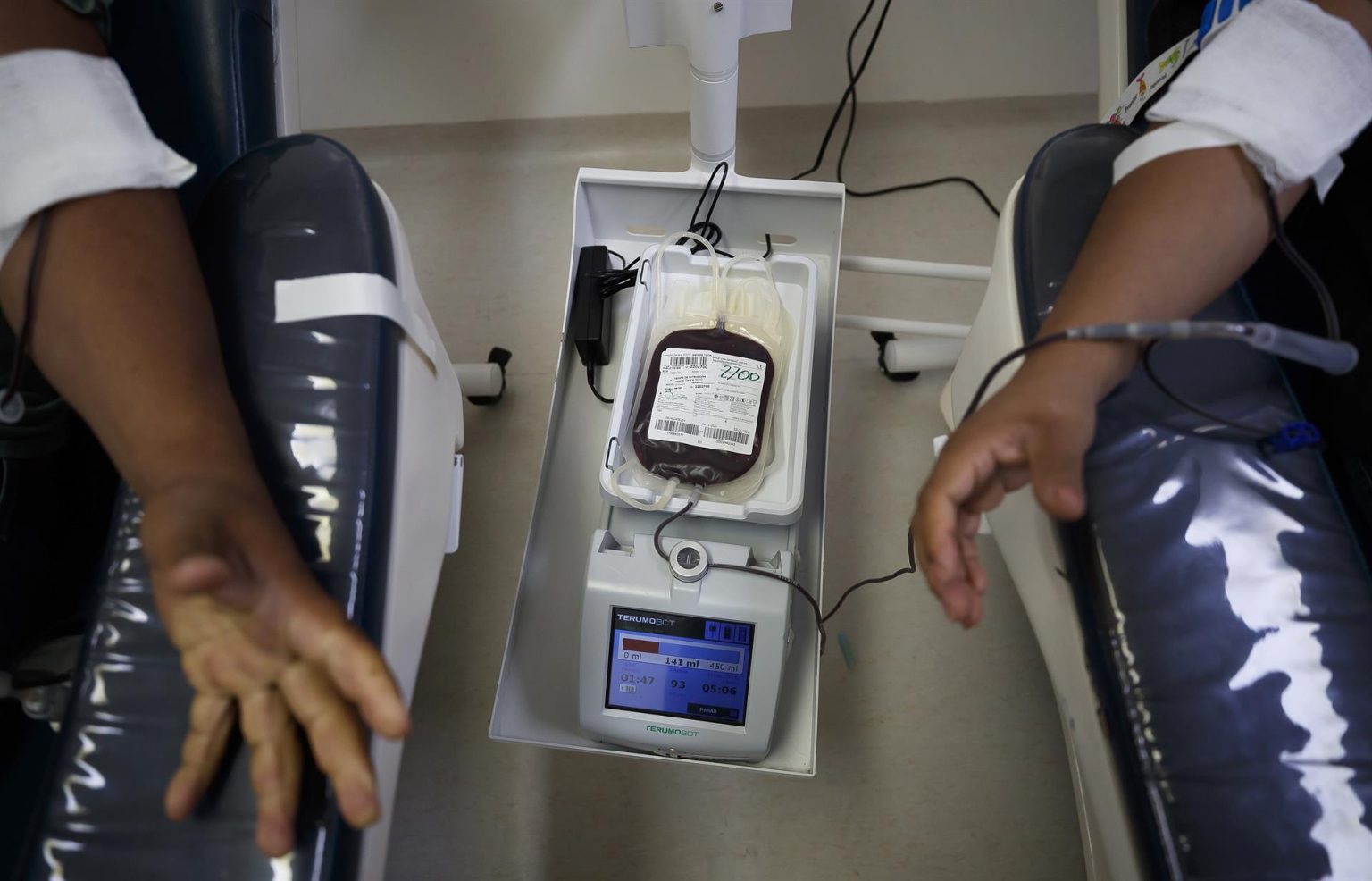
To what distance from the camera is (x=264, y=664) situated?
583 millimetres

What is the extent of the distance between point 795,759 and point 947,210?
107 centimetres

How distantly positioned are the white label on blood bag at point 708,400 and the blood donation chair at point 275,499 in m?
0.24

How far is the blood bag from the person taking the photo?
933mm

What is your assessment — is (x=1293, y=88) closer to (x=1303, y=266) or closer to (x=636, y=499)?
(x=1303, y=266)

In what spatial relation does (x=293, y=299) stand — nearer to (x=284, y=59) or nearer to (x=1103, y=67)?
(x=284, y=59)

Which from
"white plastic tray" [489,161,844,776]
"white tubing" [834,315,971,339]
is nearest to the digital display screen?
"white plastic tray" [489,161,844,776]

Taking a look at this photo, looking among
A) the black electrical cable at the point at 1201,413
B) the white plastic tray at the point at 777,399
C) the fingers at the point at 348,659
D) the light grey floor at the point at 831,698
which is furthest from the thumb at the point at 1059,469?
the light grey floor at the point at 831,698

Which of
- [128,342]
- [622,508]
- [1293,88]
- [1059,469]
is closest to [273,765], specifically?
[128,342]

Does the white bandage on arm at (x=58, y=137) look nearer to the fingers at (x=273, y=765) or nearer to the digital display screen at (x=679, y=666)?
the fingers at (x=273, y=765)

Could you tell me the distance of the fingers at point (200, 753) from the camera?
22.8 inches

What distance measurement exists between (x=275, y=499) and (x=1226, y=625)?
2.45 ft

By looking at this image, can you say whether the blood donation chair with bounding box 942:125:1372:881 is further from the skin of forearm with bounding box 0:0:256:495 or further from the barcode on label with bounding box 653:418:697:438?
the skin of forearm with bounding box 0:0:256:495

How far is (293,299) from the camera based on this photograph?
0.72 metres

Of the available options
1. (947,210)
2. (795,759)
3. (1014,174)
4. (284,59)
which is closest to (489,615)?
(795,759)
